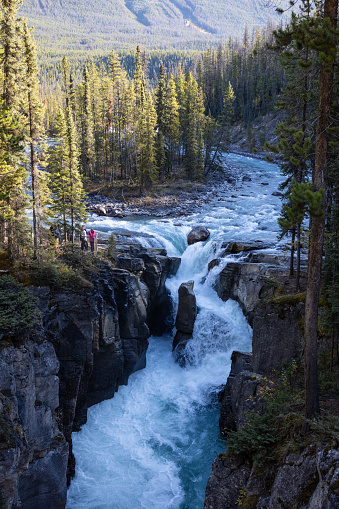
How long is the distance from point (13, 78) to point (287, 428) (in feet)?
62.5

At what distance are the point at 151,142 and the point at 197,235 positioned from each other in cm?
2213

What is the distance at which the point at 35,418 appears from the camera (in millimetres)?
13922

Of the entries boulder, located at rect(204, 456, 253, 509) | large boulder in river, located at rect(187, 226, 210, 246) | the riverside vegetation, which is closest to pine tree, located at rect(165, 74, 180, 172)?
the riverside vegetation

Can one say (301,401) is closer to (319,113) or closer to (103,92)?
(319,113)

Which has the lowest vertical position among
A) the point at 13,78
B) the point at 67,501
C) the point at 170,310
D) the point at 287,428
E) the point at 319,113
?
the point at 67,501

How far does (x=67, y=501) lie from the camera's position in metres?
15.4

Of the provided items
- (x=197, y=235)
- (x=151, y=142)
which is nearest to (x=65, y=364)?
(x=197, y=235)

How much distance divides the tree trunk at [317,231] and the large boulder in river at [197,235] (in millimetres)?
22551

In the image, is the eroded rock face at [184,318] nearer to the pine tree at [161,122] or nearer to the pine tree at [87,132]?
the pine tree at [161,122]

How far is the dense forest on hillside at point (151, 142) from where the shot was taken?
29.9 ft

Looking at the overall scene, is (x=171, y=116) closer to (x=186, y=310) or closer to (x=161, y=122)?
(x=161, y=122)

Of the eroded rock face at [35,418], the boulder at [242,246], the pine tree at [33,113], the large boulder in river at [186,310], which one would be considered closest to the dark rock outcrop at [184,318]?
the large boulder in river at [186,310]

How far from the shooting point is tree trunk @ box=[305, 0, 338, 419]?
29.6ft

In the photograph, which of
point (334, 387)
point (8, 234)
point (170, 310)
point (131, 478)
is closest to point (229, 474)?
point (334, 387)
